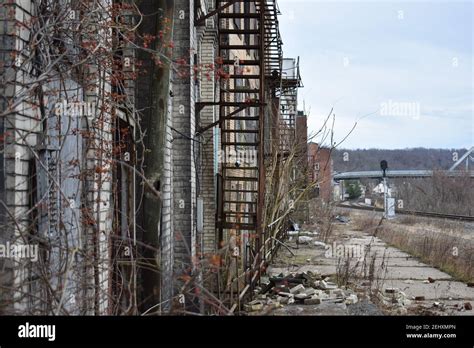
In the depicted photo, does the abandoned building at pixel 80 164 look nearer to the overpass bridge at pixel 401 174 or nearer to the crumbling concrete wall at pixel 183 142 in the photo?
the crumbling concrete wall at pixel 183 142

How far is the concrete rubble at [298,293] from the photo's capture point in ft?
34.0

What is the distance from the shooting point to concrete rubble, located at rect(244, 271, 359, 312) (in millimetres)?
10367

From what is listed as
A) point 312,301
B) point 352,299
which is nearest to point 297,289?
point 312,301

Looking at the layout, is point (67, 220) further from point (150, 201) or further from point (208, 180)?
point (208, 180)

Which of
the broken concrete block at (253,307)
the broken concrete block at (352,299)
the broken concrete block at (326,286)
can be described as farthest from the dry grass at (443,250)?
the broken concrete block at (253,307)

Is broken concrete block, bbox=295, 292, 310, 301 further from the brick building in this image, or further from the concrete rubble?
the brick building

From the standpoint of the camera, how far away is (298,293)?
440 inches

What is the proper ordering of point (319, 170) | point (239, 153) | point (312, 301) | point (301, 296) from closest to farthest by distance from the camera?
1. point (312, 301)
2. point (301, 296)
3. point (239, 153)
4. point (319, 170)
